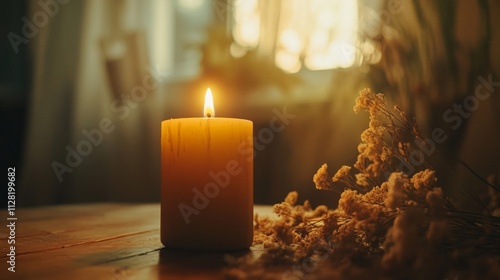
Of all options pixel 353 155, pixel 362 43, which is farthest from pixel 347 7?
pixel 353 155

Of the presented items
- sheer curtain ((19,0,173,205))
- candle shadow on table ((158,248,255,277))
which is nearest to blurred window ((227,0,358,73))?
sheer curtain ((19,0,173,205))

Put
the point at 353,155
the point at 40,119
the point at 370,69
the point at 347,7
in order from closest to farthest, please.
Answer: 1. the point at 370,69
2. the point at 353,155
3. the point at 347,7
4. the point at 40,119

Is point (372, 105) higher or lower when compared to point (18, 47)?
lower

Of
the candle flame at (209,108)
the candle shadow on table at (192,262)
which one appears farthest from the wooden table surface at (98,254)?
the candle flame at (209,108)

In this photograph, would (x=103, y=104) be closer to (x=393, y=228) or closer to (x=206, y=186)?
(x=206, y=186)

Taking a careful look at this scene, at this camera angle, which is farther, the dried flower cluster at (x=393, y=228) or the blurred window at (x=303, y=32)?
the blurred window at (x=303, y=32)

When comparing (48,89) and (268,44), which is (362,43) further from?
(48,89)

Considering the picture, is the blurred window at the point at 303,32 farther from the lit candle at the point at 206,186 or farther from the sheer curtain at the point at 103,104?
the lit candle at the point at 206,186
